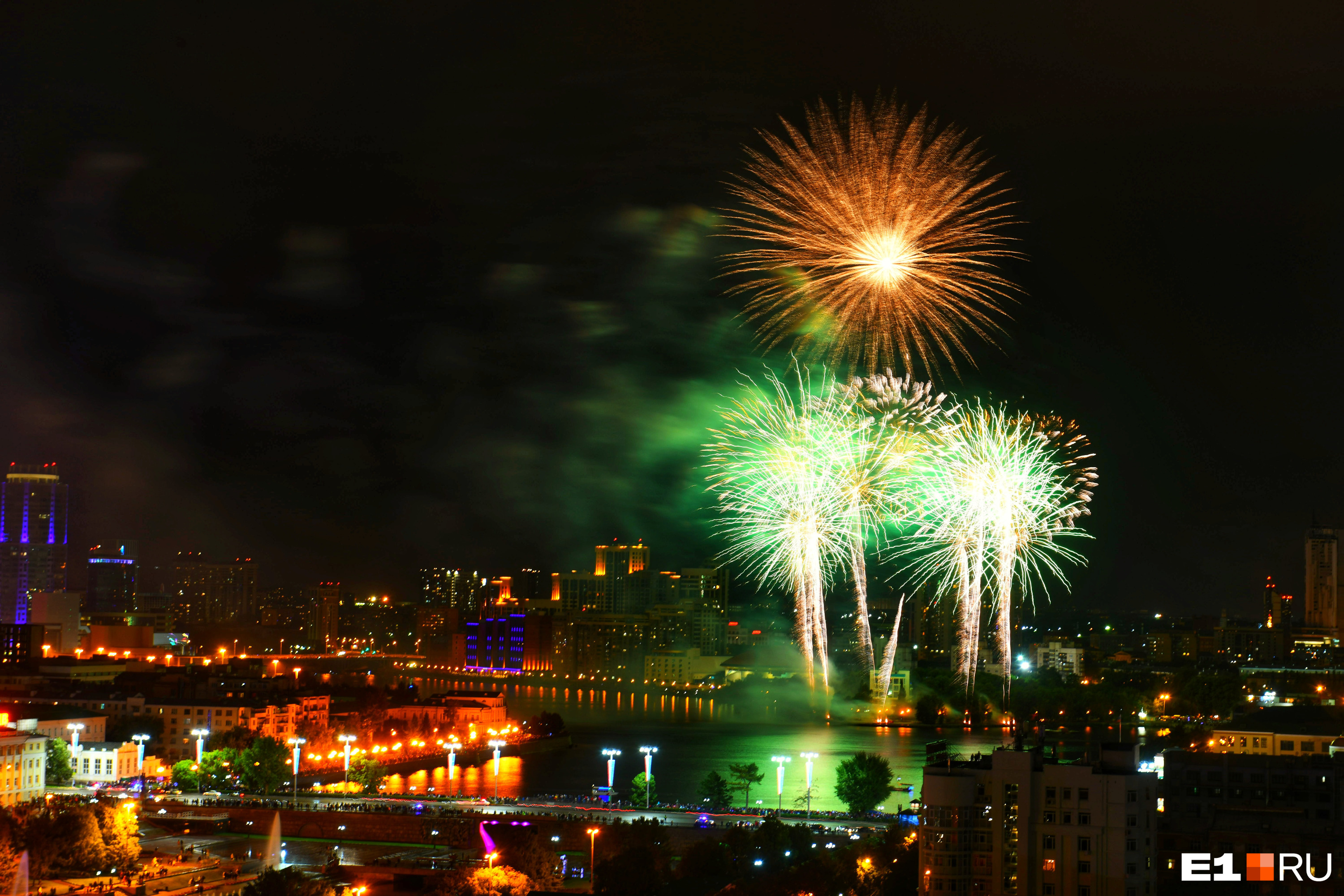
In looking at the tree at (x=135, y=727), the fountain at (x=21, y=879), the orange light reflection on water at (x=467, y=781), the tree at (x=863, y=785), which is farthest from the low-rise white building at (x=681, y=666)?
the fountain at (x=21, y=879)

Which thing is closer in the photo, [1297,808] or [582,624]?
[1297,808]

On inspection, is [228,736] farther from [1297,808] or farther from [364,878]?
[1297,808]

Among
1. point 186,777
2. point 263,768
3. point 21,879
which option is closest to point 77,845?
point 21,879

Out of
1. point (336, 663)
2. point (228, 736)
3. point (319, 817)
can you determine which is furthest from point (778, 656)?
point (319, 817)

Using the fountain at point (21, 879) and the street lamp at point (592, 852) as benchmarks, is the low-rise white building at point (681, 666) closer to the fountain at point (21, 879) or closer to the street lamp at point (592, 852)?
the street lamp at point (592, 852)

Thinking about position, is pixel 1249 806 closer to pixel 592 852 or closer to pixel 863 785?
pixel 863 785

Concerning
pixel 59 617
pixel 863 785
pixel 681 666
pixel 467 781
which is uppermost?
pixel 59 617
